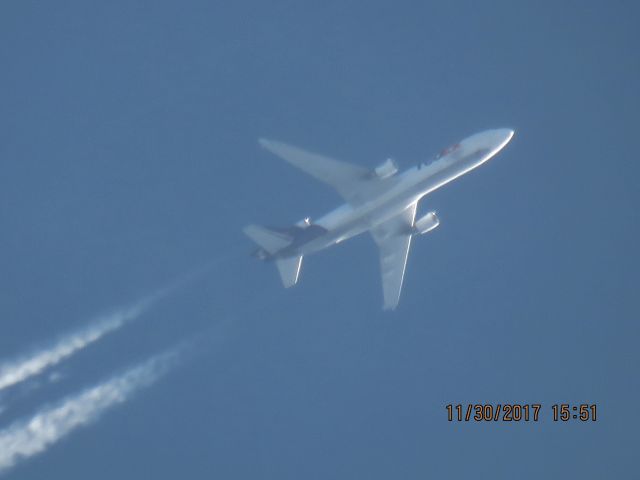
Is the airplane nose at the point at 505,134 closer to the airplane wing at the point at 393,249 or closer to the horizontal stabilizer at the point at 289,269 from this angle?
the airplane wing at the point at 393,249

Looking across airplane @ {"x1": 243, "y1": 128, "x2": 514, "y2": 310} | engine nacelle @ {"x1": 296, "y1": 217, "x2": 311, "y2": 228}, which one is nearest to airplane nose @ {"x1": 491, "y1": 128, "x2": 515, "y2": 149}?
airplane @ {"x1": 243, "y1": 128, "x2": 514, "y2": 310}

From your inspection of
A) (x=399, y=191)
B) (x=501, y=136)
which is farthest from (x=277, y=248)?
(x=501, y=136)

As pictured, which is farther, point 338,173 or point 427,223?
point 427,223

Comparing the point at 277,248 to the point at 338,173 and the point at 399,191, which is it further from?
the point at 399,191

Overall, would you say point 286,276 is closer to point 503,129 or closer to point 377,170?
point 377,170

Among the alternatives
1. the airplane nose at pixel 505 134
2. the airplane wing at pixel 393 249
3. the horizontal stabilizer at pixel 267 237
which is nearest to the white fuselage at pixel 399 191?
the airplane nose at pixel 505 134

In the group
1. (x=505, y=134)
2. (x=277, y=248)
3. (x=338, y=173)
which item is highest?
(x=505, y=134)
